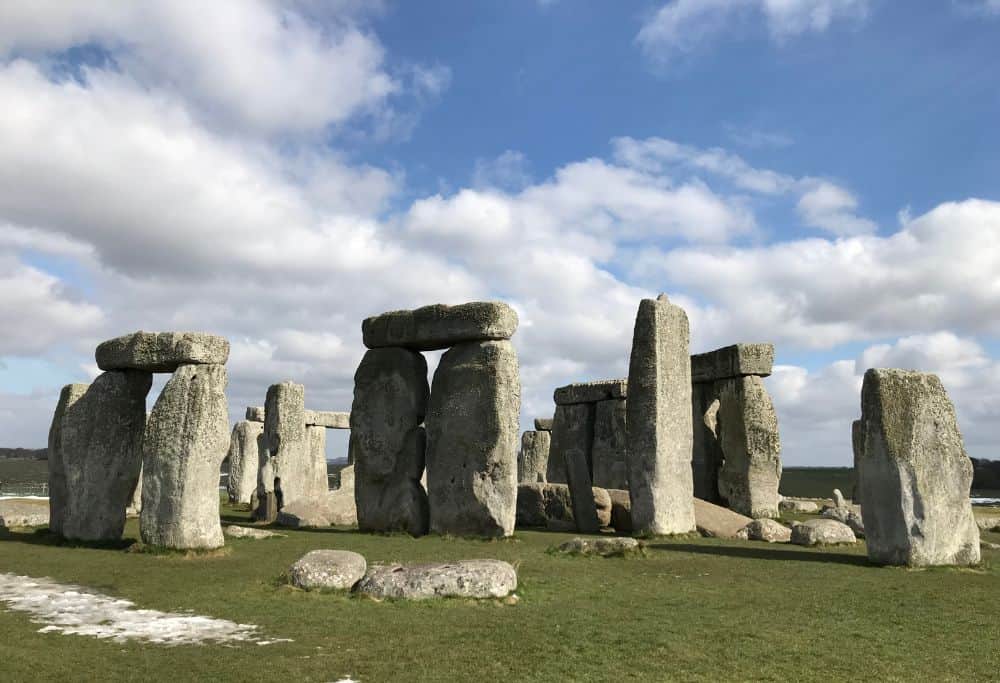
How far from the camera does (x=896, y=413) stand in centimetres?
1013

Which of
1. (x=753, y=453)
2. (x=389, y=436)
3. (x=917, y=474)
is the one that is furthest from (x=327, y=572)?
(x=753, y=453)

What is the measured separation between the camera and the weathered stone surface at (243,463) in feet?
85.3

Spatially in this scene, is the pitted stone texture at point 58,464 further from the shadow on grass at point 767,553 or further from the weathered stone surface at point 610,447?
the weathered stone surface at point 610,447

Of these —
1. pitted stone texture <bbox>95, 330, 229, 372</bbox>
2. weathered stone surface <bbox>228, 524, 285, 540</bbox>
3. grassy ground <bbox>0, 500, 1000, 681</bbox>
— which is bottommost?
grassy ground <bbox>0, 500, 1000, 681</bbox>

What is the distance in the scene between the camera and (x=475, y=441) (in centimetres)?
1425

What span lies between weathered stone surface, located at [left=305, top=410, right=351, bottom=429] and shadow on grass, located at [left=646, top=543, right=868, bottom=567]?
15881 millimetres

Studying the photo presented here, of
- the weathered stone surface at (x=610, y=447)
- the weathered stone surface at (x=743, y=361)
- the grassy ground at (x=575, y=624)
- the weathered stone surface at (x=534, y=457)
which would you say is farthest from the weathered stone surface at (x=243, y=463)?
the grassy ground at (x=575, y=624)

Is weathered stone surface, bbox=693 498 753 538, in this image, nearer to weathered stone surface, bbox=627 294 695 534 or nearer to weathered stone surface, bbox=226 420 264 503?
weathered stone surface, bbox=627 294 695 534

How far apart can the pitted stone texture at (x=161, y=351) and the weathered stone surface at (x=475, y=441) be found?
4.30 m

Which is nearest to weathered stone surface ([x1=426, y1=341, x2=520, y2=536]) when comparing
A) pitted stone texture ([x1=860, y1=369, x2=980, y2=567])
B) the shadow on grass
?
the shadow on grass

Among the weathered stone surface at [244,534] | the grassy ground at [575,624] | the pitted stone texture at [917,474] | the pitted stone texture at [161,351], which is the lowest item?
the grassy ground at [575,624]

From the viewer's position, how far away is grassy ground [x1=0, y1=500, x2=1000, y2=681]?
565 centimetres

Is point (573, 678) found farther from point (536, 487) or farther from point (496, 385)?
point (536, 487)

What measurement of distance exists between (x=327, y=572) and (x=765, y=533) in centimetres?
841
